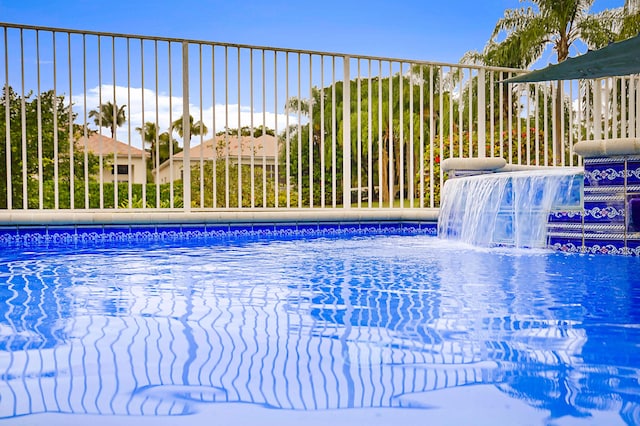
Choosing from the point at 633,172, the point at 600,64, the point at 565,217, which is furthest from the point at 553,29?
the point at 600,64

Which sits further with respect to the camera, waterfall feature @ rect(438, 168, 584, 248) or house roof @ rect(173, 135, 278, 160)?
house roof @ rect(173, 135, 278, 160)

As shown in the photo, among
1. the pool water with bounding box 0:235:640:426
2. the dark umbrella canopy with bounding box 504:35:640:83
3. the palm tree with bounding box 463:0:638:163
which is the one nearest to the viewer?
the pool water with bounding box 0:235:640:426

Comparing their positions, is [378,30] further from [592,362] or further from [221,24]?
[592,362]

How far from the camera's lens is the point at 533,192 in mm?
4473

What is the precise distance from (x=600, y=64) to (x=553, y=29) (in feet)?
52.7

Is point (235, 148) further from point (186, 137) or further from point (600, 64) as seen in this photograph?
point (600, 64)

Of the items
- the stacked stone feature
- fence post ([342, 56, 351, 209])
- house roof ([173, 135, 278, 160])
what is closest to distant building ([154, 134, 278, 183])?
house roof ([173, 135, 278, 160])

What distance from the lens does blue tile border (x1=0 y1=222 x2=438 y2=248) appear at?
5.27m

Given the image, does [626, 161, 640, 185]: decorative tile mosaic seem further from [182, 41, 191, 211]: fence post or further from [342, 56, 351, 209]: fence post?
[182, 41, 191, 211]: fence post

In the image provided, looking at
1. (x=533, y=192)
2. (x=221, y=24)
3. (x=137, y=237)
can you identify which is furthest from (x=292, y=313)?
(x=221, y=24)

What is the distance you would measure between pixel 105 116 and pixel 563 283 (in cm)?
4939

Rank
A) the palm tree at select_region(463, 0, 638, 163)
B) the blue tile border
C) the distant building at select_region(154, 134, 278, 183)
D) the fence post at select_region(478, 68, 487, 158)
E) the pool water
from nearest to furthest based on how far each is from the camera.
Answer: the pool water
the blue tile border
the distant building at select_region(154, 134, 278, 183)
the fence post at select_region(478, 68, 487, 158)
the palm tree at select_region(463, 0, 638, 163)

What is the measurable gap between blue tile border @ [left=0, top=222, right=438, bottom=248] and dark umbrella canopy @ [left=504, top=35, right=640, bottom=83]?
8.62 ft

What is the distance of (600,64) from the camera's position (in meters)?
3.35
